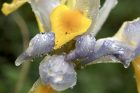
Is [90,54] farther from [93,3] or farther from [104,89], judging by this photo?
[104,89]

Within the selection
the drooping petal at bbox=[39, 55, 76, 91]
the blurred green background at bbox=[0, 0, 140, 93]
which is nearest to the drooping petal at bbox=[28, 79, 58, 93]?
the drooping petal at bbox=[39, 55, 76, 91]

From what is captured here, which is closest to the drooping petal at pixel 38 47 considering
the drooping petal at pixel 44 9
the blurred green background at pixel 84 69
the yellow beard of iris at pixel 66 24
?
the yellow beard of iris at pixel 66 24

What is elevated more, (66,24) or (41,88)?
(66,24)

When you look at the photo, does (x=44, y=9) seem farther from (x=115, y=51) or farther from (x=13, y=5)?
(x=115, y=51)

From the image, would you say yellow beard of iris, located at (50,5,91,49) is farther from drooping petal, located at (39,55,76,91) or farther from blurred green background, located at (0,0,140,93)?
blurred green background, located at (0,0,140,93)

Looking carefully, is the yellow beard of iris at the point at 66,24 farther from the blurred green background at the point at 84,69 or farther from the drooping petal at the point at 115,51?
the blurred green background at the point at 84,69

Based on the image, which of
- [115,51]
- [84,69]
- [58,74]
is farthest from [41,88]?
[84,69]

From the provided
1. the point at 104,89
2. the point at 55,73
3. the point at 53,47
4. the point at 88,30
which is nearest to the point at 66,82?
the point at 55,73

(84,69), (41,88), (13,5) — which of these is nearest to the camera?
(41,88)
